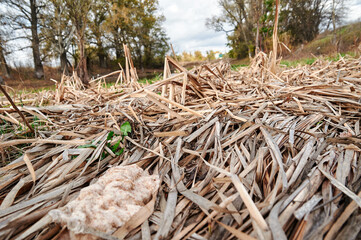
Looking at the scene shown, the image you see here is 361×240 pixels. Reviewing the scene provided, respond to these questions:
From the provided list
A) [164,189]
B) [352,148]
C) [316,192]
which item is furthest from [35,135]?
[352,148]

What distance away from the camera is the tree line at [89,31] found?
14070 mm

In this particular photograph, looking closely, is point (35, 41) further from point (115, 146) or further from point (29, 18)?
point (115, 146)

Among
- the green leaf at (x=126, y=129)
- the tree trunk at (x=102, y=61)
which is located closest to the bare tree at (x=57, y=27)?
the tree trunk at (x=102, y=61)

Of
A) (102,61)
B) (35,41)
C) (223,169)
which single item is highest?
(35,41)

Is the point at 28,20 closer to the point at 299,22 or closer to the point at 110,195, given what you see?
the point at 110,195

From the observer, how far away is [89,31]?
18.0m

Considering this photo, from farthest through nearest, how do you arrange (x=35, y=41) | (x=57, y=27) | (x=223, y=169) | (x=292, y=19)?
1. (x=292, y=19)
2. (x=35, y=41)
3. (x=57, y=27)
4. (x=223, y=169)

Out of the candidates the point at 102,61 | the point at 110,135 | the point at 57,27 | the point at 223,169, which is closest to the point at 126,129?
the point at 110,135

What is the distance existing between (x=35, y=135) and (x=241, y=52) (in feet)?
80.4

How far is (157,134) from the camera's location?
3.17 feet

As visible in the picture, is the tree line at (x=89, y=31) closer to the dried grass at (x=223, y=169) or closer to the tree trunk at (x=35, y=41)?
the tree trunk at (x=35, y=41)

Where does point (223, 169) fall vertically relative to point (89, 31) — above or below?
below

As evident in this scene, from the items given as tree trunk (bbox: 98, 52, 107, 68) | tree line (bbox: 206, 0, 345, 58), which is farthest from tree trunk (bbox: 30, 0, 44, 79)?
tree line (bbox: 206, 0, 345, 58)

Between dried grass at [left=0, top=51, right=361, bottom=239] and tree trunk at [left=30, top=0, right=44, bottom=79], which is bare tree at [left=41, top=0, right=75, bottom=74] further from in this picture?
dried grass at [left=0, top=51, right=361, bottom=239]
